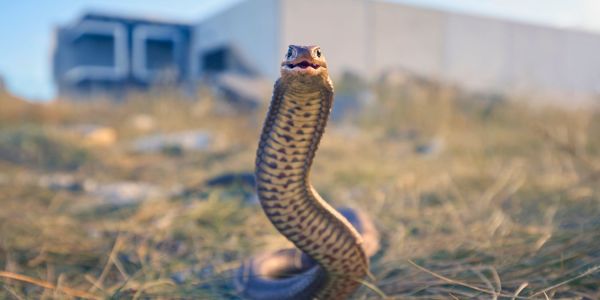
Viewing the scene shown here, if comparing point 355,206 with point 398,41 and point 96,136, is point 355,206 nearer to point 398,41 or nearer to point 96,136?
point 96,136

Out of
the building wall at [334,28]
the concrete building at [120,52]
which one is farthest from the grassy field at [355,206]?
the concrete building at [120,52]

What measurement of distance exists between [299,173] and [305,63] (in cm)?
27

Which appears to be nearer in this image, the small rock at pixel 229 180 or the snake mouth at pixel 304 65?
the snake mouth at pixel 304 65

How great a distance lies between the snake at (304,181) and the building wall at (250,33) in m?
14.2

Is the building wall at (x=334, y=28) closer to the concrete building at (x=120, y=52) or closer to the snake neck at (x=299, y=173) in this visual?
the concrete building at (x=120, y=52)

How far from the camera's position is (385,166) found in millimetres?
4754

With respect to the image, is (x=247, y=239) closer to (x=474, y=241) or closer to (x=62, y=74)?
(x=474, y=241)

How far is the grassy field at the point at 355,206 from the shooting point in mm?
1562

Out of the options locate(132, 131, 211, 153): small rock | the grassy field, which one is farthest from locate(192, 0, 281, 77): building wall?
locate(132, 131, 211, 153): small rock

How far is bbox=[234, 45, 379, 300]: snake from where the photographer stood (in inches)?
40.4

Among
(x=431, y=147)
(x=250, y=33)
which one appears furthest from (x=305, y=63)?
(x=250, y=33)

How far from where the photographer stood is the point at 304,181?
3.78ft

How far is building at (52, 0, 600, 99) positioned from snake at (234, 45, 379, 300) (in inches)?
504

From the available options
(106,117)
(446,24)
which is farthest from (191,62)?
(106,117)
